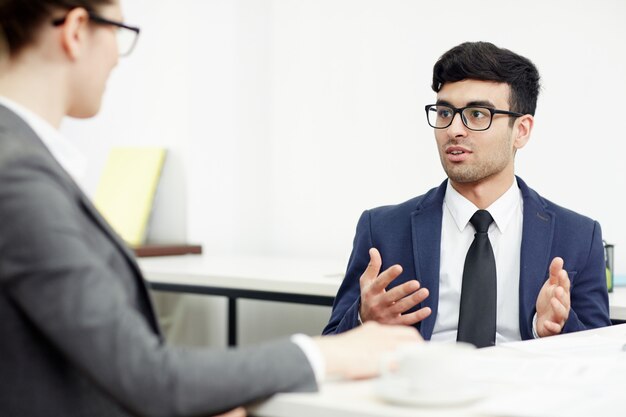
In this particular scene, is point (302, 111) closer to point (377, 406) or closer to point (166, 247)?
point (166, 247)

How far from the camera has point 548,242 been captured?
201cm

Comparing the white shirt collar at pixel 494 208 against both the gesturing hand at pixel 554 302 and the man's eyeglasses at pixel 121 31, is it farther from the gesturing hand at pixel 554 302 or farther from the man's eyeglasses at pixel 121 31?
the man's eyeglasses at pixel 121 31

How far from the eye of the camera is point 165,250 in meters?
3.51

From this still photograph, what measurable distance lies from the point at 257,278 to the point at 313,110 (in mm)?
1083

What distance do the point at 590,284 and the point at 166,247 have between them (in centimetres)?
200

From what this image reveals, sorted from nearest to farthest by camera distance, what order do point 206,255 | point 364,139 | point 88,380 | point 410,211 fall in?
point 88,380
point 410,211
point 364,139
point 206,255

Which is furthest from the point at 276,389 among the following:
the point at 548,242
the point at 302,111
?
the point at 302,111

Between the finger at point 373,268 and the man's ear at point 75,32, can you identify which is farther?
the finger at point 373,268

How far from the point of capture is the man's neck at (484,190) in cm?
213

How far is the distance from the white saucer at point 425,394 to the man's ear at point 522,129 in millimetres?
1327

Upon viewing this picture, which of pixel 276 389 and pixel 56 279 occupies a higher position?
pixel 56 279

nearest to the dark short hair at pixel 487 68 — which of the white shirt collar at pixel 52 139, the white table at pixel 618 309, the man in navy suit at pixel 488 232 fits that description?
the man in navy suit at pixel 488 232

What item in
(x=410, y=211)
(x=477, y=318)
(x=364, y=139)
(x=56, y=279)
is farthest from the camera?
(x=364, y=139)

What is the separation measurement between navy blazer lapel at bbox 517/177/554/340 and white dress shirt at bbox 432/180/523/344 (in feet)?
0.13
